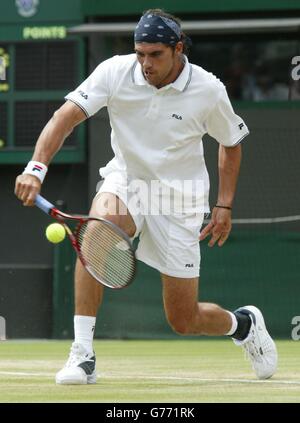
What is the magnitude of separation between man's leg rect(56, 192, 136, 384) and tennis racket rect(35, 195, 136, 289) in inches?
6.4

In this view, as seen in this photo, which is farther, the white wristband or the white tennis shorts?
the white tennis shorts

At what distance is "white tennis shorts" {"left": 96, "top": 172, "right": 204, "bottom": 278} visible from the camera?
6.75m

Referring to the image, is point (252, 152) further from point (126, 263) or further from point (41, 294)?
point (126, 263)

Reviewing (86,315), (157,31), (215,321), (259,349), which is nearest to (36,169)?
(86,315)

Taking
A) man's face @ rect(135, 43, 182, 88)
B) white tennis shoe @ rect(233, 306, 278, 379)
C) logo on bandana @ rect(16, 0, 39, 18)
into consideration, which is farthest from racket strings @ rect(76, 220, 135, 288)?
logo on bandana @ rect(16, 0, 39, 18)

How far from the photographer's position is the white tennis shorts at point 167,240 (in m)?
6.75

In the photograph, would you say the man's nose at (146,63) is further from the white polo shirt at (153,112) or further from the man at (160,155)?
the white polo shirt at (153,112)

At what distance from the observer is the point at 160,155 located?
6.70 meters

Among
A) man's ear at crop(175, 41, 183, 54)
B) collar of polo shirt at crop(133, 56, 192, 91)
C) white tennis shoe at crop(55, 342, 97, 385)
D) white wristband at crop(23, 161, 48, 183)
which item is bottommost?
white tennis shoe at crop(55, 342, 97, 385)

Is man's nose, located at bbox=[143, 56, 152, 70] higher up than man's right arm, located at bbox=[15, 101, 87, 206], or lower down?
higher up

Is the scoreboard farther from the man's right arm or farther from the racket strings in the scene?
the racket strings

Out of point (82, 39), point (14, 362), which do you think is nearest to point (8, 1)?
point (82, 39)

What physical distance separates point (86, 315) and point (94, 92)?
3.78 feet
